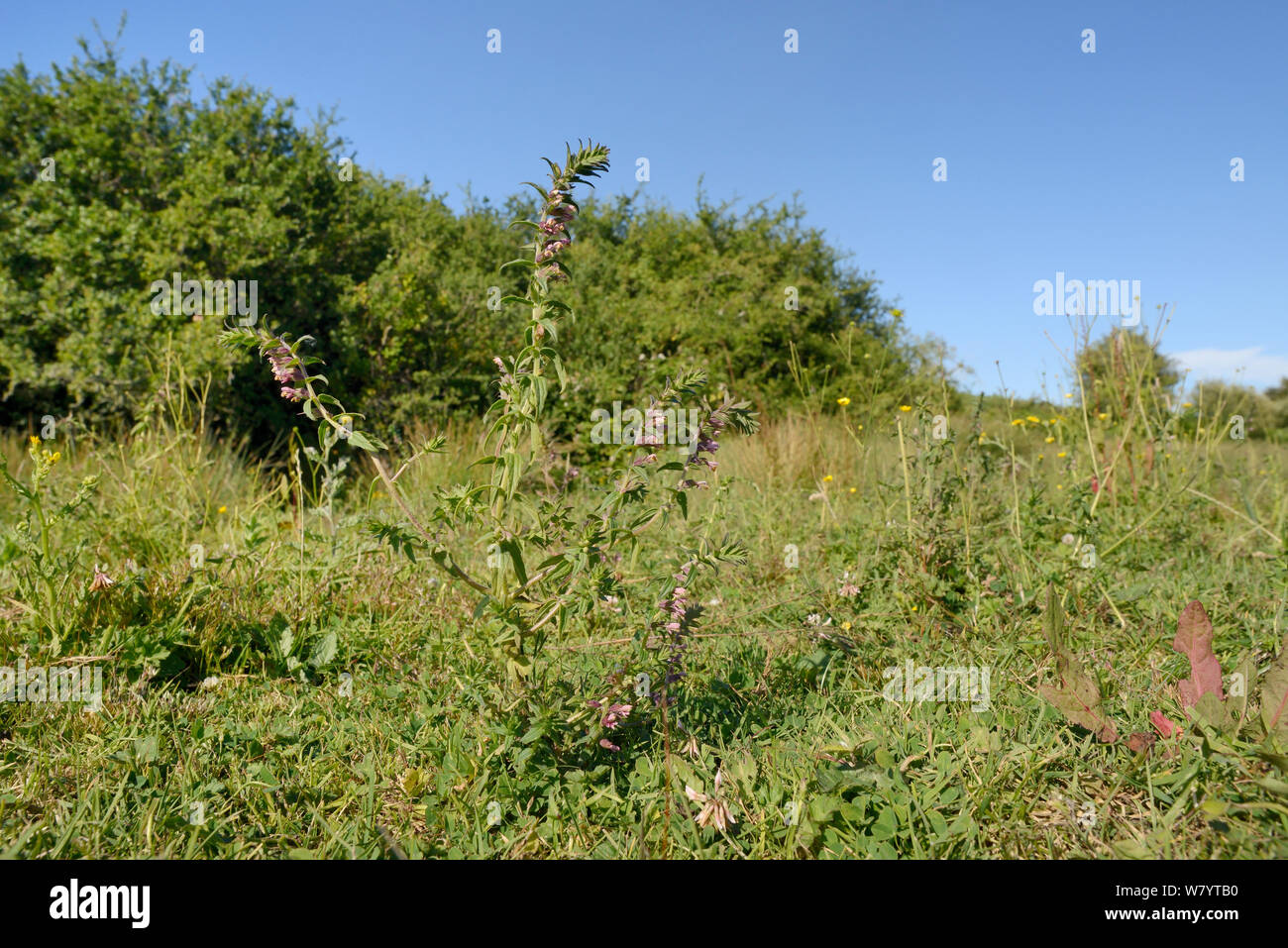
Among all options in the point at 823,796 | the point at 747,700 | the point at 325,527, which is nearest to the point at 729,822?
the point at 823,796

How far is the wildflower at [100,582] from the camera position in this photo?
95.7 inches

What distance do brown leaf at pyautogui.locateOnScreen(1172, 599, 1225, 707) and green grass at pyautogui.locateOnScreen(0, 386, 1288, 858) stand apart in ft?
0.39

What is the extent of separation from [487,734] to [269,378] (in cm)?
640

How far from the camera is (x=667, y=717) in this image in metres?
1.98

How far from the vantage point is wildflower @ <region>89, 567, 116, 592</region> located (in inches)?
95.7

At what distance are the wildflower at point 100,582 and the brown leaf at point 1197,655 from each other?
3.17 meters

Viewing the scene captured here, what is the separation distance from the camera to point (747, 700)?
2.22 m
